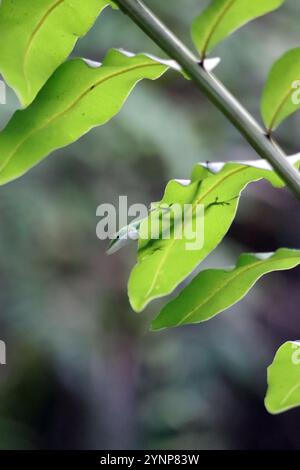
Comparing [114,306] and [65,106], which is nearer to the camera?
[65,106]

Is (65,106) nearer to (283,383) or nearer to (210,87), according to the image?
(210,87)

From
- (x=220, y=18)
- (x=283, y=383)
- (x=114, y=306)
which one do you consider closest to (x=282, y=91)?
(x=220, y=18)

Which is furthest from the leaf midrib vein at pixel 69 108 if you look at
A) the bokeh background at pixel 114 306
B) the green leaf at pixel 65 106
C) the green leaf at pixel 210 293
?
the bokeh background at pixel 114 306

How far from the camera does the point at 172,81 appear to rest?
7.59 ft

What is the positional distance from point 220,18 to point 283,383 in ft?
0.77

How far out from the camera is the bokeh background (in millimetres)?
1977

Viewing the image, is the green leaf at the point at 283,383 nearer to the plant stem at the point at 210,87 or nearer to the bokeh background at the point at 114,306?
the plant stem at the point at 210,87

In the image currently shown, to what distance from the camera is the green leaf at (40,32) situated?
0.46 m

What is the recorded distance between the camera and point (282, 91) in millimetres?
489

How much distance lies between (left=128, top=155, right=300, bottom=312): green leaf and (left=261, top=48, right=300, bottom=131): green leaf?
0.03 metres

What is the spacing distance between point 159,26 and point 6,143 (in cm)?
12

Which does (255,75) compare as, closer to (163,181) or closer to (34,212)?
(163,181)
